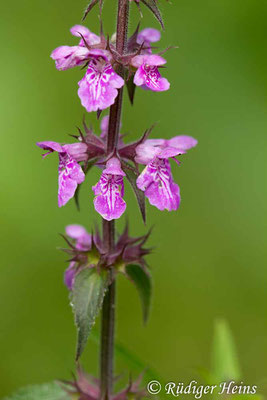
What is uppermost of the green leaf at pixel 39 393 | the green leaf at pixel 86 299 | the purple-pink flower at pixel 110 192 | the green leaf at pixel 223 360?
the purple-pink flower at pixel 110 192

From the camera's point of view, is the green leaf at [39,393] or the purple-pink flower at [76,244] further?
the green leaf at [39,393]

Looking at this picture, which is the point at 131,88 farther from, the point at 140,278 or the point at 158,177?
the point at 140,278

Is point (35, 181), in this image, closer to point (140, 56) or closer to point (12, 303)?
point (12, 303)

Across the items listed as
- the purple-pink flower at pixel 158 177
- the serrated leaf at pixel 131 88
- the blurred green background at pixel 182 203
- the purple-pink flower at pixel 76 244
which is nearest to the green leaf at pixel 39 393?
the purple-pink flower at pixel 76 244

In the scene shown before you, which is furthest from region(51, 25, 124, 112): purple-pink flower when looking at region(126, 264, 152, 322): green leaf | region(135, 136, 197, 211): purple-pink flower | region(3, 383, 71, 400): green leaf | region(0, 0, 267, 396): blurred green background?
region(0, 0, 267, 396): blurred green background

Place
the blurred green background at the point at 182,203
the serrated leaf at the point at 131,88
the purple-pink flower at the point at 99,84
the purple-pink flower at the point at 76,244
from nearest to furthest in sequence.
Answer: the purple-pink flower at the point at 99,84 → the serrated leaf at the point at 131,88 → the purple-pink flower at the point at 76,244 → the blurred green background at the point at 182,203

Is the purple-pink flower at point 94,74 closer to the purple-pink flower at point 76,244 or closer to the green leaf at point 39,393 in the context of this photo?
the purple-pink flower at point 76,244

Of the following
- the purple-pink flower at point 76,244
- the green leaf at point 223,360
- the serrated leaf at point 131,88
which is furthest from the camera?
the green leaf at point 223,360
